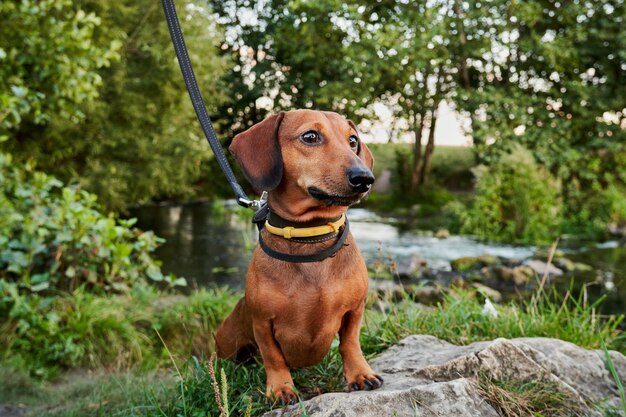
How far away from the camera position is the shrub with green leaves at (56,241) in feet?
17.2

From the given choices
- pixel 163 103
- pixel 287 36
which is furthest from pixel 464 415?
pixel 287 36

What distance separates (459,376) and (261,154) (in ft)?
4.43

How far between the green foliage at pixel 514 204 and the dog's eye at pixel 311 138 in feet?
43.6

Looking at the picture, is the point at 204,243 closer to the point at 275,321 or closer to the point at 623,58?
the point at 275,321

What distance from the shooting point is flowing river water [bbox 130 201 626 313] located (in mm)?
9766

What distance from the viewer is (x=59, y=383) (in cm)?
490

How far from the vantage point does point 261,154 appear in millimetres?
2170

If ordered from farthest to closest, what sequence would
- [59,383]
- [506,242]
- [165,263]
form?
[506,242], [165,263], [59,383]

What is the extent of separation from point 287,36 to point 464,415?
18849 millimetres

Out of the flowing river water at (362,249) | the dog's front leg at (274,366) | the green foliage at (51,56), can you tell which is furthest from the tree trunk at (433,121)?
the dog's front leg at (274,366)

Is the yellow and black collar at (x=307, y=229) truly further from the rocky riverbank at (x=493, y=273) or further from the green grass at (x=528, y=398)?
the rocky riverbank at (x=493, y=273)

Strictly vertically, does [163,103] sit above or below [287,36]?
below

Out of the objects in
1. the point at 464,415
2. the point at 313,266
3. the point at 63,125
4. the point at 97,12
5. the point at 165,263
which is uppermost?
the point at 97,12

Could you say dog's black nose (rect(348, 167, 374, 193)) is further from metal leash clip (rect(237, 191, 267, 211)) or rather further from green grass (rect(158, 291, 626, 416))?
green grass (rect(158, 291, 626, 416))
